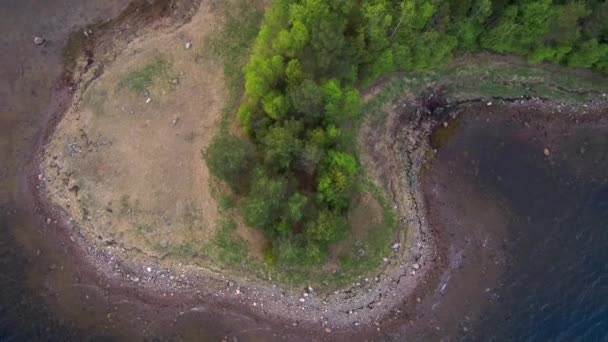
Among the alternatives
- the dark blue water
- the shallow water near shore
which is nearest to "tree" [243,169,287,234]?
the shallow water near shore

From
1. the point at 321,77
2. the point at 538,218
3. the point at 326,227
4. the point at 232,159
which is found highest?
the point at 321,77

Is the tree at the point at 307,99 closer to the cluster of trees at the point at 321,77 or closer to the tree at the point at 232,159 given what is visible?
the cluster of trees at the point at 321,77

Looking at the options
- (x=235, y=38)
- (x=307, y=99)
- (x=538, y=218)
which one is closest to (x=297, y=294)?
(x=307, y=99)

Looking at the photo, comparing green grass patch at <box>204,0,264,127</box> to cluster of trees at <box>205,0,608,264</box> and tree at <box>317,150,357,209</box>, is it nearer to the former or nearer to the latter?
cluster of trees at <box>205,0,608,264</box>

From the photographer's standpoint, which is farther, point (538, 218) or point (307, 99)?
point (538, 218)

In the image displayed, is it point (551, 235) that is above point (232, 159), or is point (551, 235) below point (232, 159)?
below

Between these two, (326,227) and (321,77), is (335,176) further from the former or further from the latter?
(321,77)

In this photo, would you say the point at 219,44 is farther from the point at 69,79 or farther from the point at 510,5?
the point at 510,5
